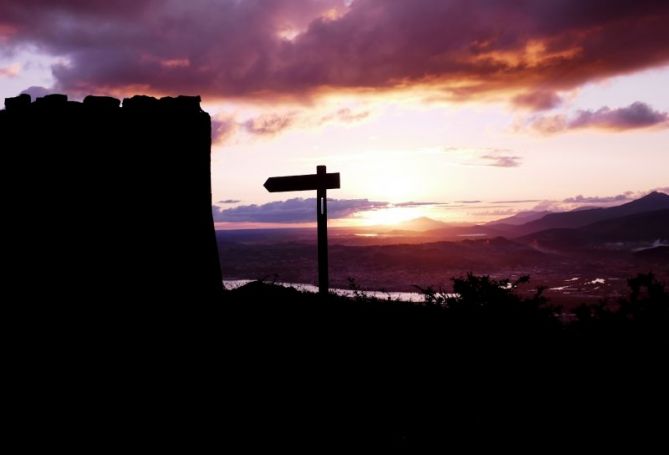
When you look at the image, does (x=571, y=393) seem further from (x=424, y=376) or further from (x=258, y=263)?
(x=258, y=263)

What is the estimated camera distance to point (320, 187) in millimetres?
12031

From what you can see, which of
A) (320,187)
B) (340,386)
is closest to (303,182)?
(320,187)

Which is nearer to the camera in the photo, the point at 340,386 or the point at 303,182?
the point at 340,386

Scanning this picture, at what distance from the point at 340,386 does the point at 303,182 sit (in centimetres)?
627

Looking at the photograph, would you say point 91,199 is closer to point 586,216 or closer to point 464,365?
point 464,365

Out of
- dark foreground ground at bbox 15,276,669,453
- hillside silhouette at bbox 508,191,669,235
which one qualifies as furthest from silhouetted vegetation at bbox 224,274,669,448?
hillside silhouette at bbox 508,191,669,235

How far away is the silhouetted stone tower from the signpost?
556 centimetres

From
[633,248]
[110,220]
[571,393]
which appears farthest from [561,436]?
[633,248]

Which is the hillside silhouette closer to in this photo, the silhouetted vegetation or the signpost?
the signpost

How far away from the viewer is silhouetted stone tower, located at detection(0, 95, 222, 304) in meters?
5.90

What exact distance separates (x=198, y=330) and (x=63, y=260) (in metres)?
1.80

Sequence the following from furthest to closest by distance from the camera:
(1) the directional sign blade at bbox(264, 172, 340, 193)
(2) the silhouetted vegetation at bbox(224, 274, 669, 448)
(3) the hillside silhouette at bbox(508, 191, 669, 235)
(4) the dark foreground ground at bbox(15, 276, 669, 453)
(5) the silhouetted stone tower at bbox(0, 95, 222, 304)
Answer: (3) the hillside silhouette at bbox(508, 191, 669, 235)
(1) the directional sign blade at bbox(264, 172, 340, 193)
(5) the silhouetted stone tower at bbox(0, 95, 222, 304)
(2) the silhouetted vegetation at bbox(224, 274, 669, 448)
(4) the dark foreground ground at bbox(15, 276, 669, 453)

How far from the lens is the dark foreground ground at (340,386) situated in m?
5.34

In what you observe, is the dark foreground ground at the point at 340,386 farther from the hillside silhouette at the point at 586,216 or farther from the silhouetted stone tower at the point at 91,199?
the hillside silhouette at the point at 586,216
